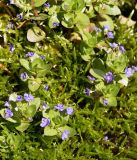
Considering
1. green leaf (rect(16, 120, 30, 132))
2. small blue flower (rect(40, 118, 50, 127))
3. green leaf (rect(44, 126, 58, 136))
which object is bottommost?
green leaf (rect(16, 120, 30, 132))

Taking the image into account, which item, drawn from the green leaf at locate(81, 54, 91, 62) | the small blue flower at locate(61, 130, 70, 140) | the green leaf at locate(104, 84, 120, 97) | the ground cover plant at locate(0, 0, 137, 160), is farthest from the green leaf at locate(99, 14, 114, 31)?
the small blue flower at locate(61, 130, 70, 140)

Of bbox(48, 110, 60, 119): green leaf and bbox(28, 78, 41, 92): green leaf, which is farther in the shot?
bbox(28, 78, 41, 92): green leaf

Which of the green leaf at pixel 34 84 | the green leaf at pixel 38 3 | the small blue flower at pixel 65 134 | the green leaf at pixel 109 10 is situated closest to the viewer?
the small blue flower at pixel 65 134

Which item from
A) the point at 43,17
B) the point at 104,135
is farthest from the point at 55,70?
the point at 104,135

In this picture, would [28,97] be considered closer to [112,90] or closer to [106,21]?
[112,90]

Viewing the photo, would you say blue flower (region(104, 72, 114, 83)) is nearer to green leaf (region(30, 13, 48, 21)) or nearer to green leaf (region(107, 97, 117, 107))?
green leaf (region(107, 97, 117, 107))

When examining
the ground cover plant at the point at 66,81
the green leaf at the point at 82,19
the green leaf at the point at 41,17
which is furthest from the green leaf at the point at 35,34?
the green leaf at the point at 82,19

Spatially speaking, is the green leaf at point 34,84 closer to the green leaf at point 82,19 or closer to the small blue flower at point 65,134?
the small blue flower at point 65,134

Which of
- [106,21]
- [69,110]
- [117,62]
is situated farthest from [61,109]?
[106,21]
